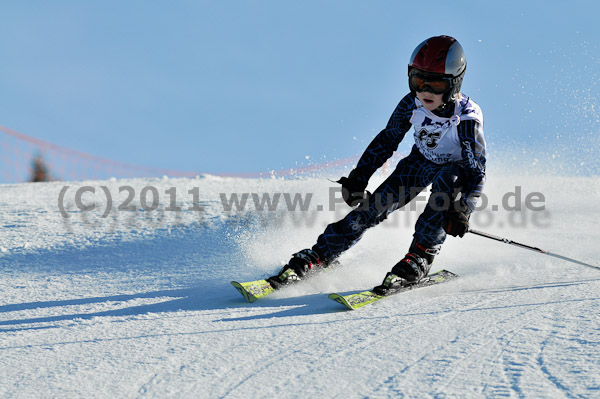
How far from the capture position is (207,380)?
210 cm

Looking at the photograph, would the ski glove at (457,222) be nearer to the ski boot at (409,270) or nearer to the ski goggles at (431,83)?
the ski boot at (409,270)

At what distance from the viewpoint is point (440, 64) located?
3.22 metres

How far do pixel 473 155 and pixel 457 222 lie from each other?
0.44m

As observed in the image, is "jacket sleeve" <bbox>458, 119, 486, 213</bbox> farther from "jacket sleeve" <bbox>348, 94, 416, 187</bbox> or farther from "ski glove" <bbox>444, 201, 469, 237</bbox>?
"jacket sleeve" <bbox>348, 94, 416, 187</bbox>

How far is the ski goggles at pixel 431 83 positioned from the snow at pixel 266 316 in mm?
1210

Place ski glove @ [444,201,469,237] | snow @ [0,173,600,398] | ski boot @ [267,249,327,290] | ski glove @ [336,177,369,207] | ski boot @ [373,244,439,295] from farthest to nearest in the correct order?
ski glove @ [336,177,369,207]
ski boot @ [267,249,327,290]
ski boot @ [373,244,439,295]
ski glove @ [444,201,469,237]
snow @ [0,173,600,398]

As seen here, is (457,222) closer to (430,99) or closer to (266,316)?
(430,99)

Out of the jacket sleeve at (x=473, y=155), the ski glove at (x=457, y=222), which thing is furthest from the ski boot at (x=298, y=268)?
the jacket sleeve at (x=473, y=155)

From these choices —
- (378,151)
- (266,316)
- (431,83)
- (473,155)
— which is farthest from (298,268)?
(431,83)

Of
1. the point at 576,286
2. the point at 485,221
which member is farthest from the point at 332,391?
the point at 485,221

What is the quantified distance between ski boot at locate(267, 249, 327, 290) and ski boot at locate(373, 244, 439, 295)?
46cm

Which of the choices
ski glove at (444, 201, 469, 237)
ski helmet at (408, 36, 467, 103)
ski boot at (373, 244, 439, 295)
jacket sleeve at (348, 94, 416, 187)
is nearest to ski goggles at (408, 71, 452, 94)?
ski helmet at (408, 36, 467, 103)

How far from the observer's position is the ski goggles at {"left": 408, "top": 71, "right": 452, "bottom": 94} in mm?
3238

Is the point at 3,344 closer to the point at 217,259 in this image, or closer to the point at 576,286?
the point at 217,259
